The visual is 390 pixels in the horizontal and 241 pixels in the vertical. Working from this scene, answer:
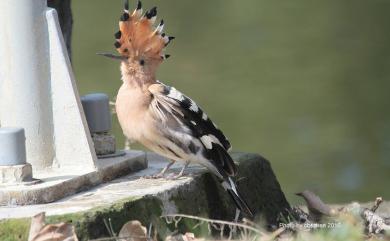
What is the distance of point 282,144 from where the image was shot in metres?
10.7

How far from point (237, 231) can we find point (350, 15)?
878cm

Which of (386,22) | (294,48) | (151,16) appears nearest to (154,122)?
(151,16)

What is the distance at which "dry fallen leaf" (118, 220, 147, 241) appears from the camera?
5.20m

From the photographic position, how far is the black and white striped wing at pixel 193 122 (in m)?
5.94

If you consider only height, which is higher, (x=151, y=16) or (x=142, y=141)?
(x=151, y=16)

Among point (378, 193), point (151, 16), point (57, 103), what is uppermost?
point (151, 16)

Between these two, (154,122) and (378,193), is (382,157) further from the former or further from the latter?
(154,122)

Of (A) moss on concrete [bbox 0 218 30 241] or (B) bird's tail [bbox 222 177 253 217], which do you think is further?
(B) bird's tail [bbox 222 177 253 217]

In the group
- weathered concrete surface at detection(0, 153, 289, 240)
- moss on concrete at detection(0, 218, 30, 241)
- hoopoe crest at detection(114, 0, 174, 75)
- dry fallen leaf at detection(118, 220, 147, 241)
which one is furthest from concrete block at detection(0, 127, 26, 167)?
hoopoe crest at detection(114, 0, 174, 75)

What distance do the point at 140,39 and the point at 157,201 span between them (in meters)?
0.83

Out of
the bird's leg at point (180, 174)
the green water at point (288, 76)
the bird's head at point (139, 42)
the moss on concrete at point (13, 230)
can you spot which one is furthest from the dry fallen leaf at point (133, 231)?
the green water at point (288, 76)

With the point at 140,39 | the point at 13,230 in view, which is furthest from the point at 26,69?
the point at 13,230

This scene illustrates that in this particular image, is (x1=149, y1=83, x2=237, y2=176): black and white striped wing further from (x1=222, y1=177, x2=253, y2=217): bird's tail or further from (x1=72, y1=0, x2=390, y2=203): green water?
(x1=72, y1=0, x2=390, y2=203): green water

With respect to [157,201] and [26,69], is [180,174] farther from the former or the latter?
[26,69]
